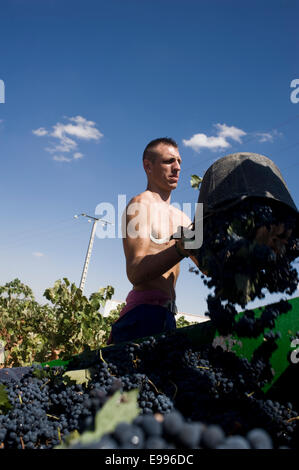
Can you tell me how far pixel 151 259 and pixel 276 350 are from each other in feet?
2.78

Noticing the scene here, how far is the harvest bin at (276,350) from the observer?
5.22 feet

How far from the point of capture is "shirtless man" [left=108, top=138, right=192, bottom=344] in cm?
214

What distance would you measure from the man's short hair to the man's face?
41 mm

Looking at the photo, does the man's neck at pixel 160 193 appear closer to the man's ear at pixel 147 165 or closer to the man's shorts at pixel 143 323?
the man's ear at pixel 147 165

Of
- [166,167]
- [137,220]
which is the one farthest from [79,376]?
[166,167]

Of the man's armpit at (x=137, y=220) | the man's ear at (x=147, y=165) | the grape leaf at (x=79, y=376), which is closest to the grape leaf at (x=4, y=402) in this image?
the grape leaf at (x=79, y=376)

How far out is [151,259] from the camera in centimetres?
205

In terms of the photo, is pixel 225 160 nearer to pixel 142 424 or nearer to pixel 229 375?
pixel 229 375

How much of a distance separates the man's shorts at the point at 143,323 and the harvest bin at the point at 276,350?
0.57 m

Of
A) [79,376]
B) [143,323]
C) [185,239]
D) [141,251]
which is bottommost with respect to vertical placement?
[79,376]

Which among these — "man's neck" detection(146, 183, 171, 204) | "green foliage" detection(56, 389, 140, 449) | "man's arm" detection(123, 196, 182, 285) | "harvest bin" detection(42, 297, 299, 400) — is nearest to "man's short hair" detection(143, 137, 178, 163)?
"man's neck" detection(146, 183, 171, 204)

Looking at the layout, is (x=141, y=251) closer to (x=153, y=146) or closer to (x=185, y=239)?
(x=185, y=239)
